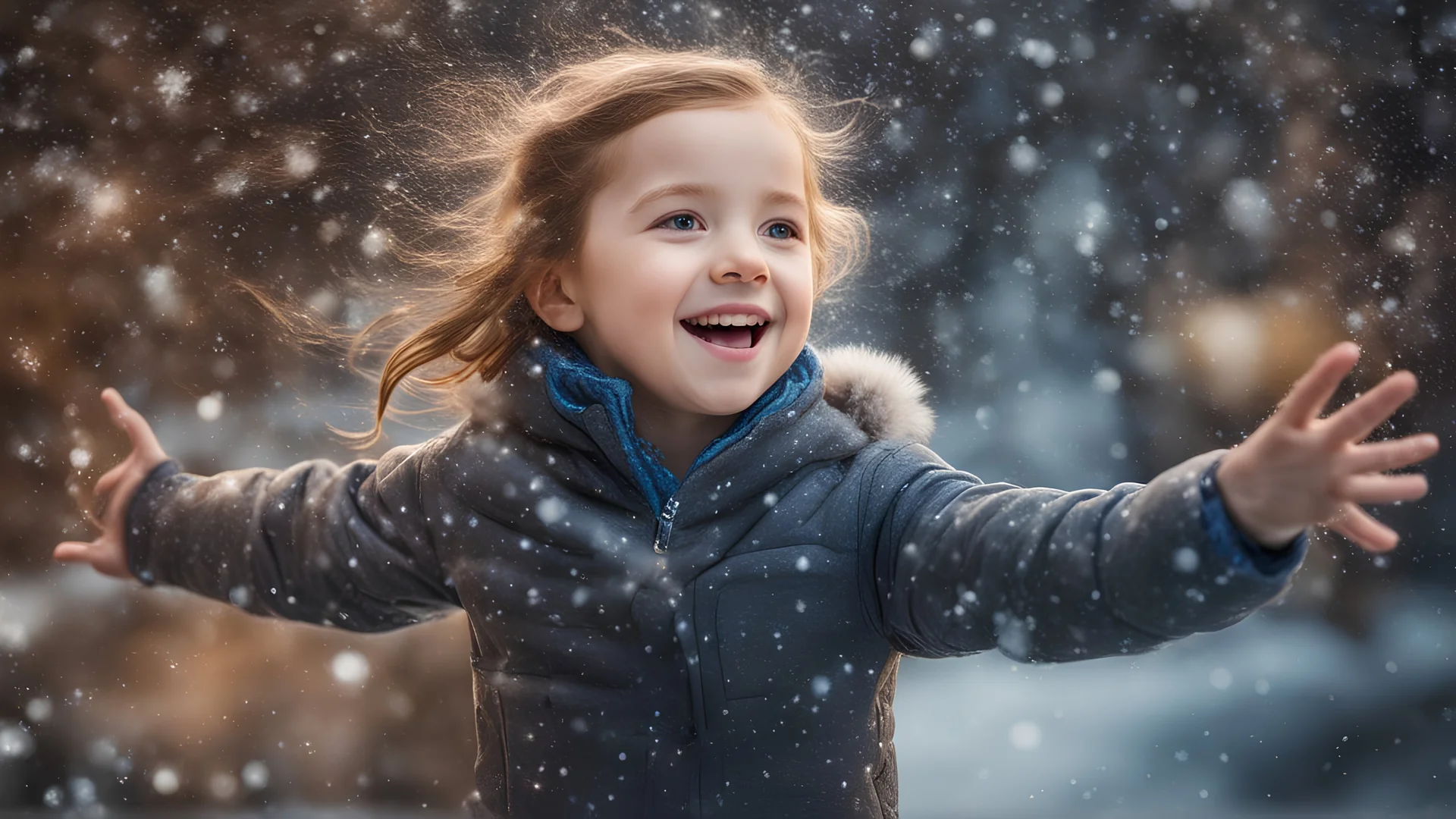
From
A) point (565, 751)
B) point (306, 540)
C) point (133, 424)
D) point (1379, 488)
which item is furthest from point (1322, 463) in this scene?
point (133, 424)

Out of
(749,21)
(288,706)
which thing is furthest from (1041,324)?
(288,706)

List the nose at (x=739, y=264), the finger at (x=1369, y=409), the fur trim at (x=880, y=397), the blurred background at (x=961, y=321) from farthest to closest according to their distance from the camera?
1. the blurred background at (x=961, y=321)
2. the fur trim at (x=880, y=397)
3. the nose at (x=739, y=264)
4. the finger at (x=1369, y=409)

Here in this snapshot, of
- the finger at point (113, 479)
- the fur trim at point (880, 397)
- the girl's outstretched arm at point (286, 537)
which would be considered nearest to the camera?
the fur trim at point (880, 397)

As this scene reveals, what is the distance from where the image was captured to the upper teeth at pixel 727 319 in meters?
1.13

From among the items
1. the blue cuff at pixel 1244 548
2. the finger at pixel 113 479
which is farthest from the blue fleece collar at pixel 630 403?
the finger at pixel 113 479

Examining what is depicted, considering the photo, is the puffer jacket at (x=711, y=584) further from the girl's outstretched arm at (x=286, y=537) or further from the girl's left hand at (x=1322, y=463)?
the girl's left hand at (x=1322, y=463)

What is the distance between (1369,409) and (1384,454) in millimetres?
30

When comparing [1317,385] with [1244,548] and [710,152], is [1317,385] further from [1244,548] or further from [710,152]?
[710,152]

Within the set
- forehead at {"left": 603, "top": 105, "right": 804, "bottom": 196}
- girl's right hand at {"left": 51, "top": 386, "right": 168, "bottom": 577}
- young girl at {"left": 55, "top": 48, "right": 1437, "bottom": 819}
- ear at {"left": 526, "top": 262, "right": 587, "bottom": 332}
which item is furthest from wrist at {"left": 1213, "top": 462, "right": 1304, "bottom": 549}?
girl's right hand at {"left": 51, "top": 386, "right": 168, "bottom": 577}

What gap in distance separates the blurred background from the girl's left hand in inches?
38.8

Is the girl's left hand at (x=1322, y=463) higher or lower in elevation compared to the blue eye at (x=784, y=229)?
higher

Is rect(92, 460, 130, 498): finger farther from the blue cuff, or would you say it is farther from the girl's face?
the blue cuff

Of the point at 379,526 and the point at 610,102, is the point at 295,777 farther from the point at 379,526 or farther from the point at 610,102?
the point at 610,102

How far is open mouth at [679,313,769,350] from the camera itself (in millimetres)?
1128
